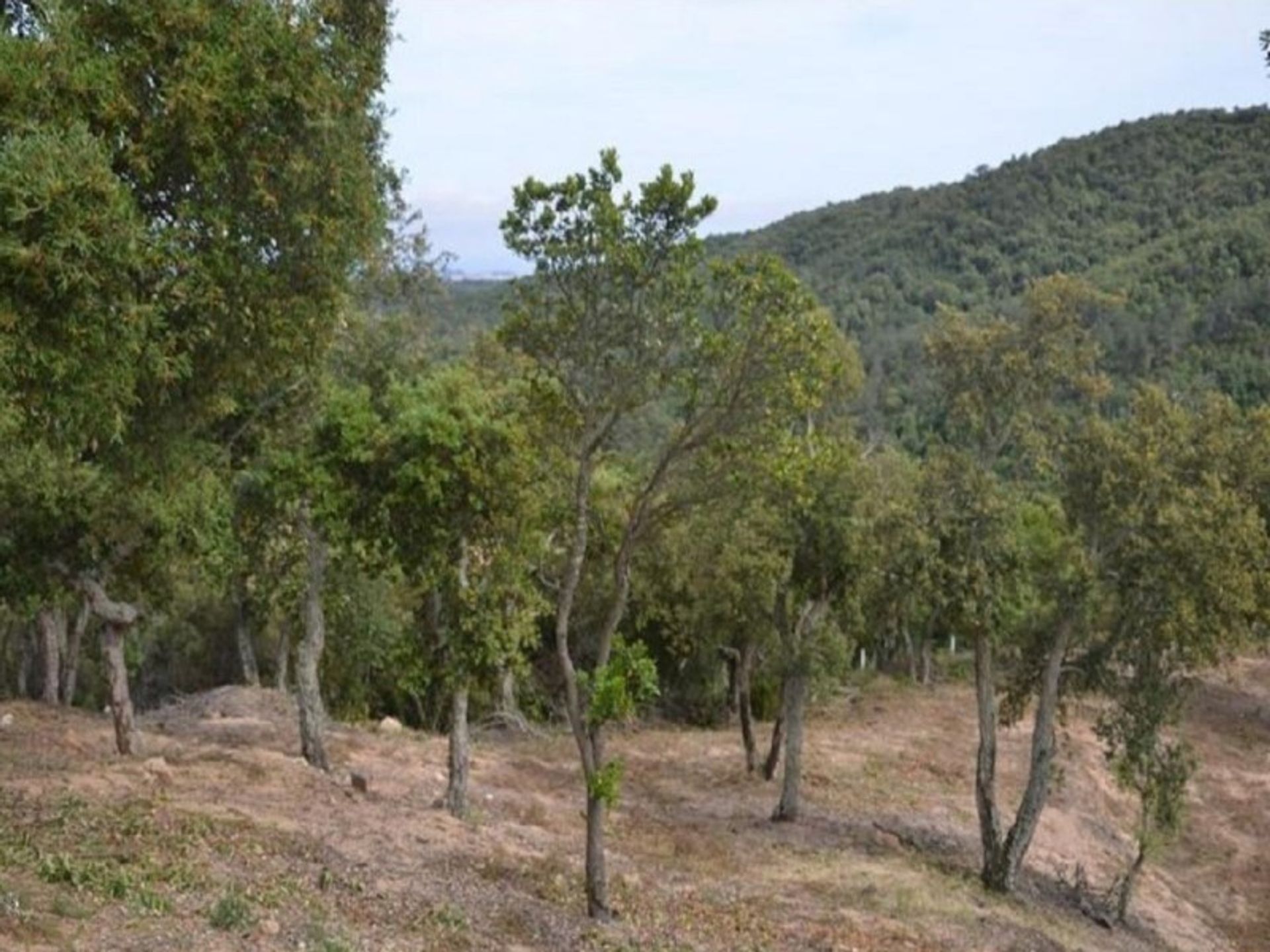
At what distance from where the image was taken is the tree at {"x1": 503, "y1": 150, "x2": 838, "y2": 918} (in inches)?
464

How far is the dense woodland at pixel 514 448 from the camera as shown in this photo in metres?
8.63

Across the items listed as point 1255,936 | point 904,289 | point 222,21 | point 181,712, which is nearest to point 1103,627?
point 1255,936

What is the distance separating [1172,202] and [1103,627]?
117m

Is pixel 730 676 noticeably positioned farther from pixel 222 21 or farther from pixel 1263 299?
pixel 1263 299

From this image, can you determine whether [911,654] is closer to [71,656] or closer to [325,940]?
[71,656]

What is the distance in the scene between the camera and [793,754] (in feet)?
72.1

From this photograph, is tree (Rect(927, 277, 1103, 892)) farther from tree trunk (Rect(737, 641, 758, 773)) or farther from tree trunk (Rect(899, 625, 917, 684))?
tree trunk (Rect(899, 625, 917, 684))

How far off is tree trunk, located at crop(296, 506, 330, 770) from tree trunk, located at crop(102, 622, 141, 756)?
8.82 ft

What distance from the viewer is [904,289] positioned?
381 ft

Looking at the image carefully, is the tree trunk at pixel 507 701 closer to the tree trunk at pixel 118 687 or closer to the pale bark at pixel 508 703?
the pale bark at pixel 508 703

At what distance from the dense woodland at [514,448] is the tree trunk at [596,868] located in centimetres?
4

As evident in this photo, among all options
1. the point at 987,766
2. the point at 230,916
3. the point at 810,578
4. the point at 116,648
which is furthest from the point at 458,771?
the point at 987,766

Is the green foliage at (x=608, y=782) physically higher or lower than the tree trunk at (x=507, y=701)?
higher

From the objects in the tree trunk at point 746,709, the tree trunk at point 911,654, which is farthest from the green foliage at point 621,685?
the tree trunk at point 911,654
